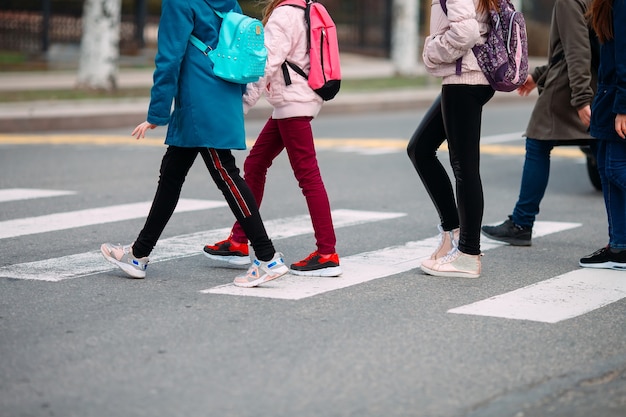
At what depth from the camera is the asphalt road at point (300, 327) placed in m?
4.41

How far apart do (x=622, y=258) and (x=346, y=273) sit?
164cm

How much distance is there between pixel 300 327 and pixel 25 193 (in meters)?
5.40

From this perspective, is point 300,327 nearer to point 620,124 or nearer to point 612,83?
point 620,124

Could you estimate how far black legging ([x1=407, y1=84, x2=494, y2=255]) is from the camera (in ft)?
21.5

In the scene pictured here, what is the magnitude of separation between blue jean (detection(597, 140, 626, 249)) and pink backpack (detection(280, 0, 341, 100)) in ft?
5.47

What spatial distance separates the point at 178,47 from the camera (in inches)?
Result: 240

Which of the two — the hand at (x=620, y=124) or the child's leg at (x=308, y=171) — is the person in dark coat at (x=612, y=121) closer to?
the hand at (x=620, y=124)

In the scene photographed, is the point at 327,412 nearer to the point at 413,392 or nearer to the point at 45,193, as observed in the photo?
the point at 413,392

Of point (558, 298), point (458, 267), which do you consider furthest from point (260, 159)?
point (558, 298)

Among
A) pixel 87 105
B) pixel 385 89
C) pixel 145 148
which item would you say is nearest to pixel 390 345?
pixel 145 148

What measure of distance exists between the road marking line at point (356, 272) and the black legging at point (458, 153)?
44 cm

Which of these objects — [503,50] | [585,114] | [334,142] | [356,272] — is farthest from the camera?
[334,142]

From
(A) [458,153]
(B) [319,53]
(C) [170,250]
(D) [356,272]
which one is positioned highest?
(B) [319,53]

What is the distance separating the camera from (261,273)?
6.35 meters
